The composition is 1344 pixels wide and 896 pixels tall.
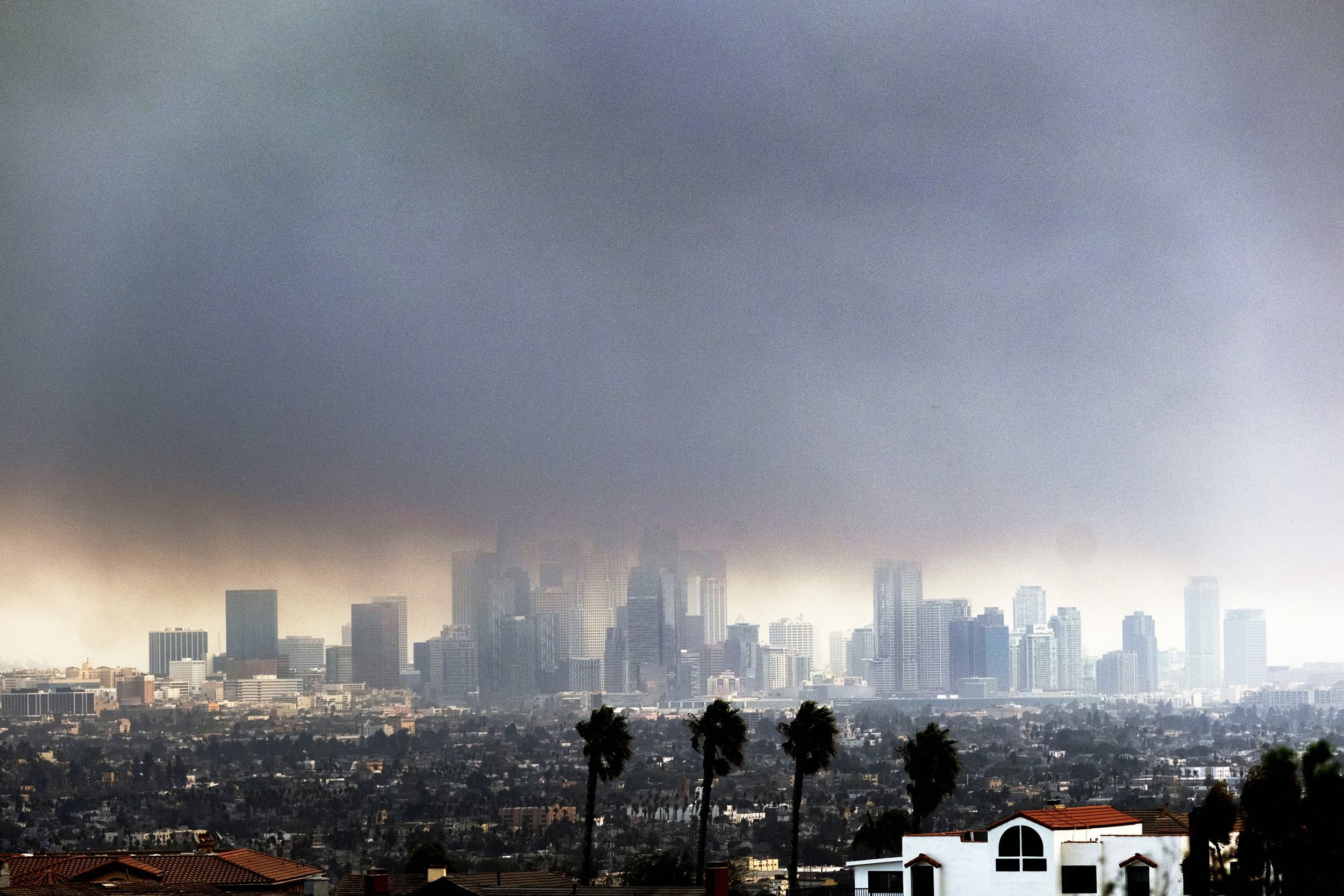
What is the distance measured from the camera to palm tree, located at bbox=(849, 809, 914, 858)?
2450 inches

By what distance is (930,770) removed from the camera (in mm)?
52438

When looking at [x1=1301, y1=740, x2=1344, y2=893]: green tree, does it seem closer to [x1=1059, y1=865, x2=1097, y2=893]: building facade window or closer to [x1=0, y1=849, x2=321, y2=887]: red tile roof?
[x1=1059, y1=865, x2=1097, y2=893]: building facade window

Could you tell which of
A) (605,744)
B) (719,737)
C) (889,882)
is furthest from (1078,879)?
(605,744)

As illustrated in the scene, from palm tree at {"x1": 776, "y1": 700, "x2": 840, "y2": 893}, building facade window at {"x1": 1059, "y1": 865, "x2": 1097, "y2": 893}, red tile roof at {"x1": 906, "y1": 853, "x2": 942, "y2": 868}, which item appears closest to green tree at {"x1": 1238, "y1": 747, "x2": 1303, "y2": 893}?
building facade window at {"x1": 1059, "y1": 865, "x2": 1097, "y2": 893}

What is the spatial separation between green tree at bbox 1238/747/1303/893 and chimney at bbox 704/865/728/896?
34.3ft

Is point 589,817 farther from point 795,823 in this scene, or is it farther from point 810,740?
point 810,740

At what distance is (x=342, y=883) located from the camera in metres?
38.9

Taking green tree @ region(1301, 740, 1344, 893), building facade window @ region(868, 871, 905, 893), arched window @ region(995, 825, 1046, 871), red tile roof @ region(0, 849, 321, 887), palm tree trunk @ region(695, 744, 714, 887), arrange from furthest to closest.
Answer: palm tree trunk @ region(695, 744, 714, 887), building facade window @ region(868, 871, 905, 893), arched window @ region(995, 825, 1046, 871), red tile roof @ region(0, 849, 321, 887), green tree @ region(1301, 740, 1344, 893)

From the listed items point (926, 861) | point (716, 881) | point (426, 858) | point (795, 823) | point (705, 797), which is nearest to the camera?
point (716, 881)

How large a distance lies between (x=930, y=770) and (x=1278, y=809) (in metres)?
22.5

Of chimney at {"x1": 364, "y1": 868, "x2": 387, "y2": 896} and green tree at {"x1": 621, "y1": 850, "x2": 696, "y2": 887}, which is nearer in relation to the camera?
chimney at {"x1": 364, "y1": 868, "x2": 387, "y2": 896}

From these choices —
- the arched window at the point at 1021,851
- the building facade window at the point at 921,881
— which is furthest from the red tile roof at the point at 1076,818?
the building facade window at the point at 921,881

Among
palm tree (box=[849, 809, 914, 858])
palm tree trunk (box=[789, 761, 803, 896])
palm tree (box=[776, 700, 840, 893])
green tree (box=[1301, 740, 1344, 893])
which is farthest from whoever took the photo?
palm tree (box=[849, 809, 914, 858])

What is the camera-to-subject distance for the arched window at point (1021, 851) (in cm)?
3841
